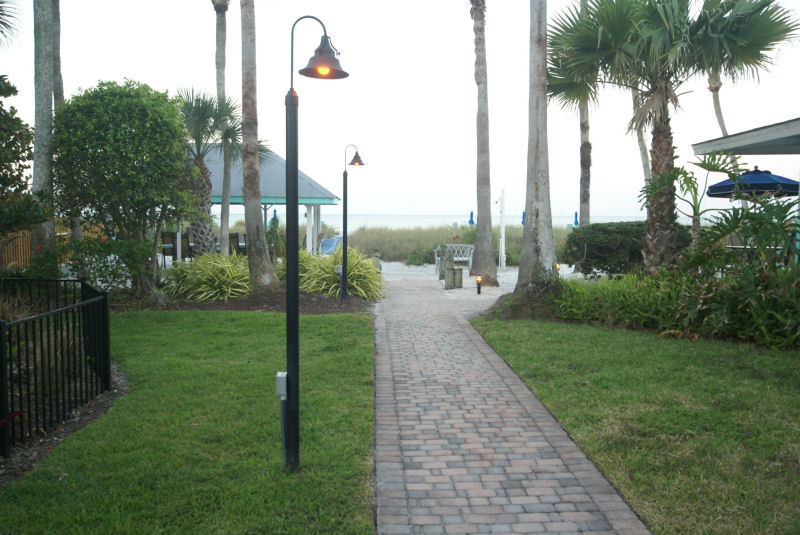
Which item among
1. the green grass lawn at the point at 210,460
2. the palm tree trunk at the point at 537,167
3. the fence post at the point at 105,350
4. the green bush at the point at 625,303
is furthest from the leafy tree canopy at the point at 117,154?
the green bush at the point at 625,303

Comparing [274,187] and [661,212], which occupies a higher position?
[274,187]

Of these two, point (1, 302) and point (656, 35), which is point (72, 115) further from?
point (656, 35)

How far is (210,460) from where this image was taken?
443cm

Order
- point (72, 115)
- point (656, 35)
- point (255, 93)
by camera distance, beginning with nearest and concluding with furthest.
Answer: point (656, 35) → point (72, 115) → point (255, 93)

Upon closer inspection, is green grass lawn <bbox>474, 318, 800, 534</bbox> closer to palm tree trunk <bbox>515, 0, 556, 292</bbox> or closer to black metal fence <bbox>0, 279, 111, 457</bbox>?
palm tree trunk <bbox>515, 0, 556, 292</bbox>

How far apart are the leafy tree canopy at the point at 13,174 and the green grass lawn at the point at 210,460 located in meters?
1.99

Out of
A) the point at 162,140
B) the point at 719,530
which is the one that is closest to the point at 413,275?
the point at 162,140

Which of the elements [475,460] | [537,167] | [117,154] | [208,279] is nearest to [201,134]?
[208,279]

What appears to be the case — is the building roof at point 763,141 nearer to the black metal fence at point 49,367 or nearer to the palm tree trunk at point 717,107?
the black metal fence at point 49,367

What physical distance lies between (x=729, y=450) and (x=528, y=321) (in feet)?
18.4

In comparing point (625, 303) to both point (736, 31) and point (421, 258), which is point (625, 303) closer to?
point (736, 31)

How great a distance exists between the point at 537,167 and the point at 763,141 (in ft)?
11.5

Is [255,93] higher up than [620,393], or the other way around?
[255,93]

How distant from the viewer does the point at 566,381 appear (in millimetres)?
6578
